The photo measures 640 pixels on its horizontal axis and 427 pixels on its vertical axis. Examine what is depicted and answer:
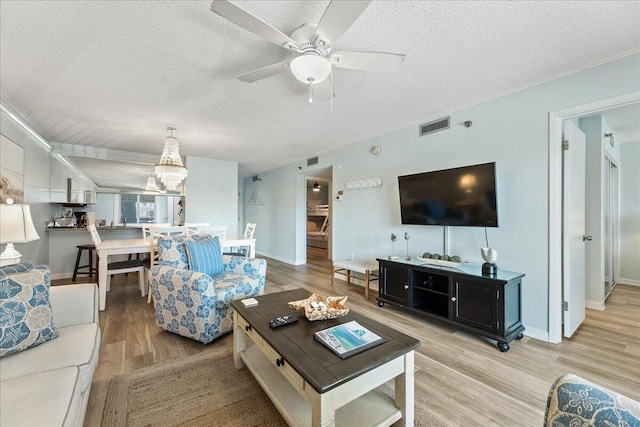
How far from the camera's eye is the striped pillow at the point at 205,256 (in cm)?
271

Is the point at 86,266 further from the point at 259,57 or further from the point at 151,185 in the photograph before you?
the point at 259,57

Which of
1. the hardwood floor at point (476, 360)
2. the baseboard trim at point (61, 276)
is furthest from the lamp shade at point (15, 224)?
the baseboard trim at point (61, 276)

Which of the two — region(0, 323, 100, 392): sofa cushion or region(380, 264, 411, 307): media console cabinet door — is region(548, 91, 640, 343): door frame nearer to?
region(380, 264, 411, 307): media console cabinet door

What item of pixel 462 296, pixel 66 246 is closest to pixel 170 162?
pixel 66 246

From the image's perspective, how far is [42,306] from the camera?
1.48m

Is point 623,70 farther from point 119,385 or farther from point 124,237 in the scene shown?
point 124,237

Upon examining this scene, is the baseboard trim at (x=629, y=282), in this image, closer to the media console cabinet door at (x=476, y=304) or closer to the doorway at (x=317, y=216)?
the media console cabinet door at (x=476, y=304)

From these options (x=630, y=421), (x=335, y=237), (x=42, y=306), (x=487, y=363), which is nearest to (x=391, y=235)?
(x=335, y=237)

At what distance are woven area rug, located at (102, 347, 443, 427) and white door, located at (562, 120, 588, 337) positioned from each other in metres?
1.98

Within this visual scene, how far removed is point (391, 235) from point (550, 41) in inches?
103

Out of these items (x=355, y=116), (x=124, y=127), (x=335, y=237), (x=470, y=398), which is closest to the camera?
(x=470, y=398)

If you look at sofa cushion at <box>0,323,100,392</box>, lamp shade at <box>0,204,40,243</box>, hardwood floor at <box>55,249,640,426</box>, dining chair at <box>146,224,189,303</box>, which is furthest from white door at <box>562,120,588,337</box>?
lamp shade at <box>0,204,40,243</box>

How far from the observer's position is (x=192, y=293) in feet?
7.39

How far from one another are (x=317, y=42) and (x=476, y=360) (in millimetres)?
2693
